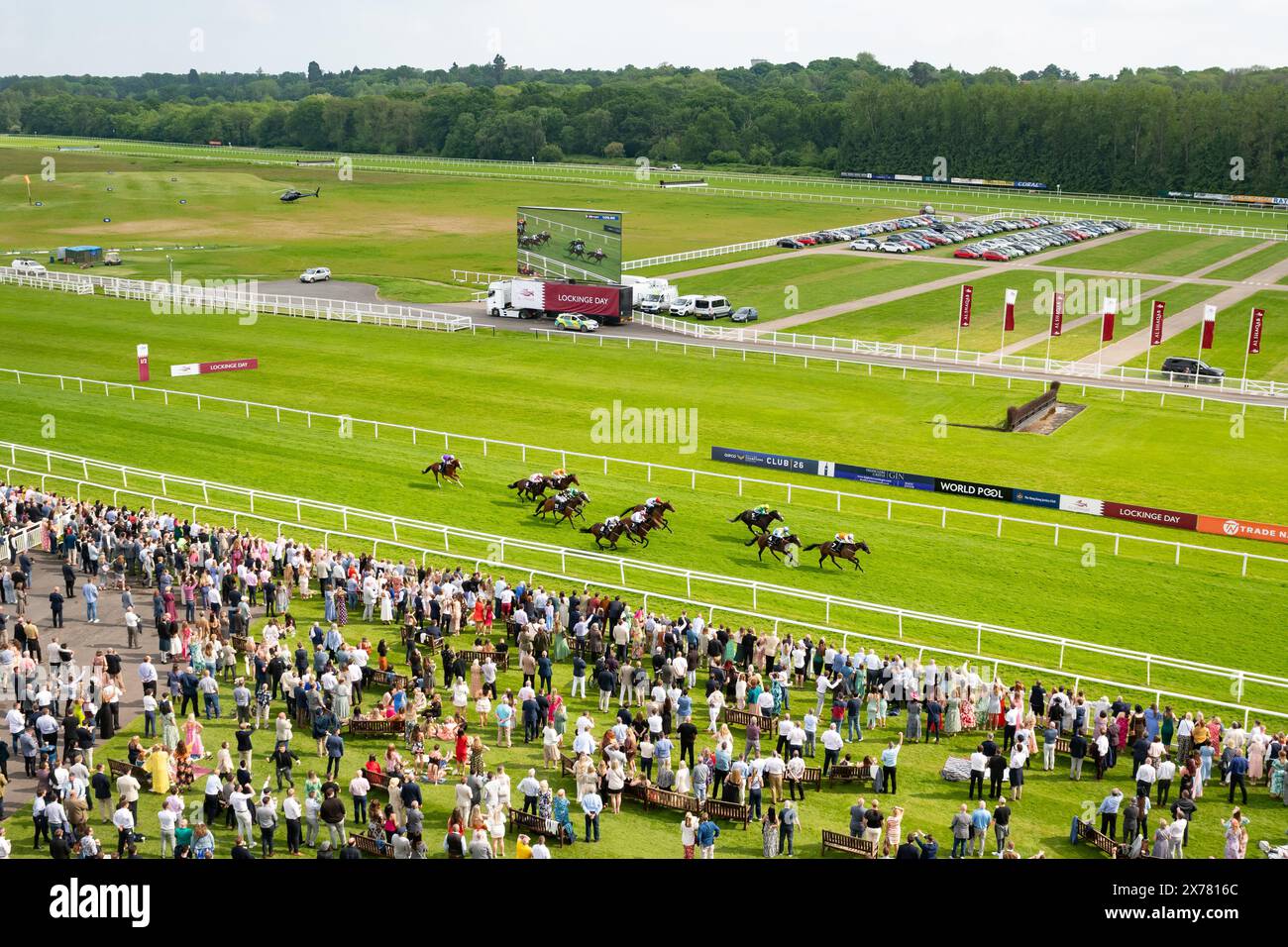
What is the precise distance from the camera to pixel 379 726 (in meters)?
20.8

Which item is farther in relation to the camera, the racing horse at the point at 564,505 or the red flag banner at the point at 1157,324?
the red flag banner at the point at 1157,324

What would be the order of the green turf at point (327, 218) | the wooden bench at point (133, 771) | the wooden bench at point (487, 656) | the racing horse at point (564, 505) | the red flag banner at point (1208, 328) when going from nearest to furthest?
the wooden bench at point (133, 771)
the wooden bench at point (487, 656)
the racing horse at point (564, 505)
the red flag banner at point (1208, 328)
the green turf at point (327, 218)

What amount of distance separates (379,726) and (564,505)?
46.0ft

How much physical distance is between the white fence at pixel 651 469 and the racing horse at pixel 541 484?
10.4 feet

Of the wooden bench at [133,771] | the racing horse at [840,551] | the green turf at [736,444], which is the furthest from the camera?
the racing horse at [840,551]

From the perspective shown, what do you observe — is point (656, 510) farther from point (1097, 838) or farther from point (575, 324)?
point (575, 324)

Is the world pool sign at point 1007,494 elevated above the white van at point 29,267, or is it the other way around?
the white van at point 29,267

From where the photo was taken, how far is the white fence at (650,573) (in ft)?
80.1

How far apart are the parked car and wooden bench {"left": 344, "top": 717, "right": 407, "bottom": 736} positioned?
42.4 meters

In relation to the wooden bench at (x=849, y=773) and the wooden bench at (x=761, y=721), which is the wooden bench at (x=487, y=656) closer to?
the wooden bench at (x=761, y=721)

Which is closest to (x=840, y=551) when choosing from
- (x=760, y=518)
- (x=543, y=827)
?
(x=760, y=518)

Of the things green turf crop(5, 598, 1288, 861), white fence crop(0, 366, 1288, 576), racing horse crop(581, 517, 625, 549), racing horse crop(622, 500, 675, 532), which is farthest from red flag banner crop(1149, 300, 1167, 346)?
green turf crop(5, 598, 1288, 861)

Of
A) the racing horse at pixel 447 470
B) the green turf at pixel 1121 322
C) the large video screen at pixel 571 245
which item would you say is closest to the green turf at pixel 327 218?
the large video screen at pixel 571 245
